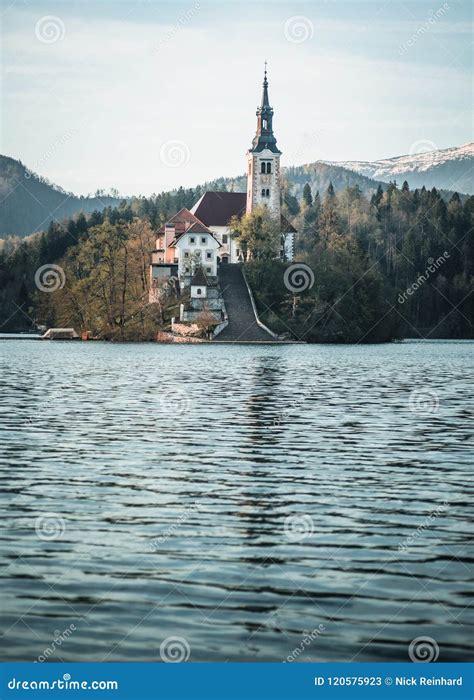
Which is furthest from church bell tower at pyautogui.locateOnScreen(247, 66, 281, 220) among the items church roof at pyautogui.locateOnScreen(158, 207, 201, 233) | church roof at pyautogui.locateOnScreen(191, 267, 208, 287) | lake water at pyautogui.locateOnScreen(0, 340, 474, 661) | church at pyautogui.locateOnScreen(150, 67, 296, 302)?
lake water at pyautogui.locateOnScreen(0, 340, 474, 661)

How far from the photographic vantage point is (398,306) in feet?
553

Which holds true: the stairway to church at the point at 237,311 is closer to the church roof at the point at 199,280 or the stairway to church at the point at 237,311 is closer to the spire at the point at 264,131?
the church roof at the point at 199,280

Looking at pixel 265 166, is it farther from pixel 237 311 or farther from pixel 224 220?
pixel 237 311

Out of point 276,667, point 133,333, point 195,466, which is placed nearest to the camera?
point 276,667

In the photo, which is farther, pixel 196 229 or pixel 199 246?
pixel 199 246

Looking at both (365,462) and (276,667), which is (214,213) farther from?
(276,667)

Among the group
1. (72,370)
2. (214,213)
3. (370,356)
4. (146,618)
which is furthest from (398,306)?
(146,618)

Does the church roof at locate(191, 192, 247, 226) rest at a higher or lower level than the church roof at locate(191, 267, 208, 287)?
higher

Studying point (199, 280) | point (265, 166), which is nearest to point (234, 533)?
point (199, 280)

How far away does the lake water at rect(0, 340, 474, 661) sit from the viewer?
1377cm

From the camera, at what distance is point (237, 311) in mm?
140250

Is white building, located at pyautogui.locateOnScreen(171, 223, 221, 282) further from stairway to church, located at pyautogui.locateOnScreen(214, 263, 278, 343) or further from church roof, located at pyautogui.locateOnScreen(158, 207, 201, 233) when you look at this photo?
church roof, located at pyautogui.locateOnScreen(158, 207, 201, 233)

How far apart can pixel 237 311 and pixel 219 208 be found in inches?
1575

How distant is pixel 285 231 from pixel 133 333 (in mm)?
41121
